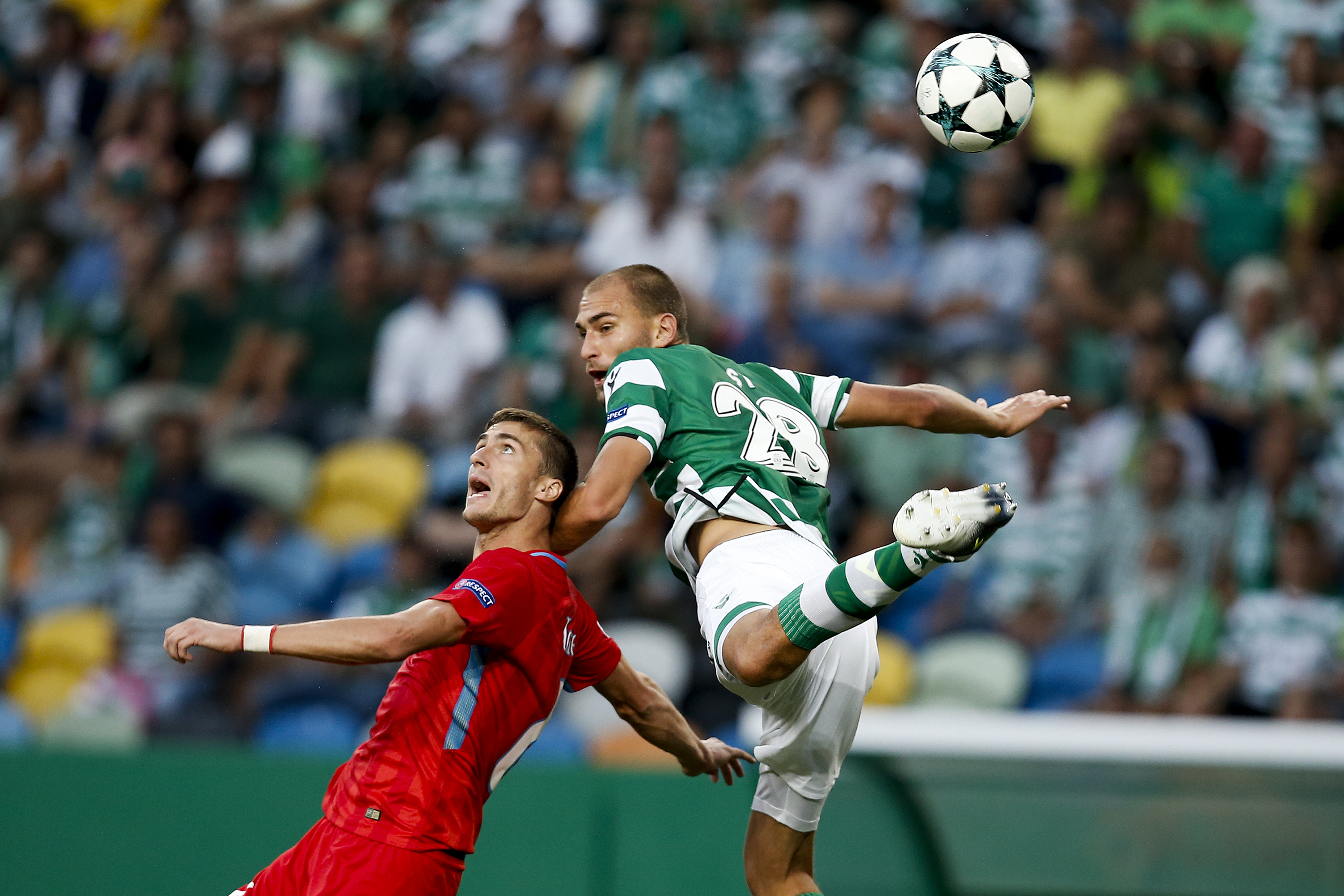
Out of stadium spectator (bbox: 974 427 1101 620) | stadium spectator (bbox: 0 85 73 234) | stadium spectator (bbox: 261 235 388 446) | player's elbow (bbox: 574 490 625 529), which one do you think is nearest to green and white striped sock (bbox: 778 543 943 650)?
player's elbow (bbox: 574 490 625 529)

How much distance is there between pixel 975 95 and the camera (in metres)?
5.40

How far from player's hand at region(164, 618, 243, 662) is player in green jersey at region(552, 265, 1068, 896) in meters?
1.08

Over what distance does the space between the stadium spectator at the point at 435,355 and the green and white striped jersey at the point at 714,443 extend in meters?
5.50

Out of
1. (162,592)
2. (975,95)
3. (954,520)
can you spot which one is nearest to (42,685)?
(162,592)

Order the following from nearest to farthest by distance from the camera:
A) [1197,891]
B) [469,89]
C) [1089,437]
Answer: [1197,891]
[1089,437]
[469,89]

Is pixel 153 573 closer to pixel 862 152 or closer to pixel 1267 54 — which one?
pixel 862 152

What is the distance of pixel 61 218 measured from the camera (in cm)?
1253

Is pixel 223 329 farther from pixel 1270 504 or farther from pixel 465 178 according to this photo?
pixel 1270 504

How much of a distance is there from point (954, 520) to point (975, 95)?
2191 mm

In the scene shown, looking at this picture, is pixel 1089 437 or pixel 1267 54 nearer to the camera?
pixel 1089 437

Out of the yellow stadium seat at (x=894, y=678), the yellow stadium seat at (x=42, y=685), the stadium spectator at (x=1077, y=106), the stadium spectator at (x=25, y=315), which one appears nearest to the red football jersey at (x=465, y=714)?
the yellow stadium seat at (x=894, y=678)

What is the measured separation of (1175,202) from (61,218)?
8912mm

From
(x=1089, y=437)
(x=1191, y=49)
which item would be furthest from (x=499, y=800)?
(x=1191, y=49)

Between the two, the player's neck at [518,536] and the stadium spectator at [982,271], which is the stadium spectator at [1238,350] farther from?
the player's neck at [518,536]
